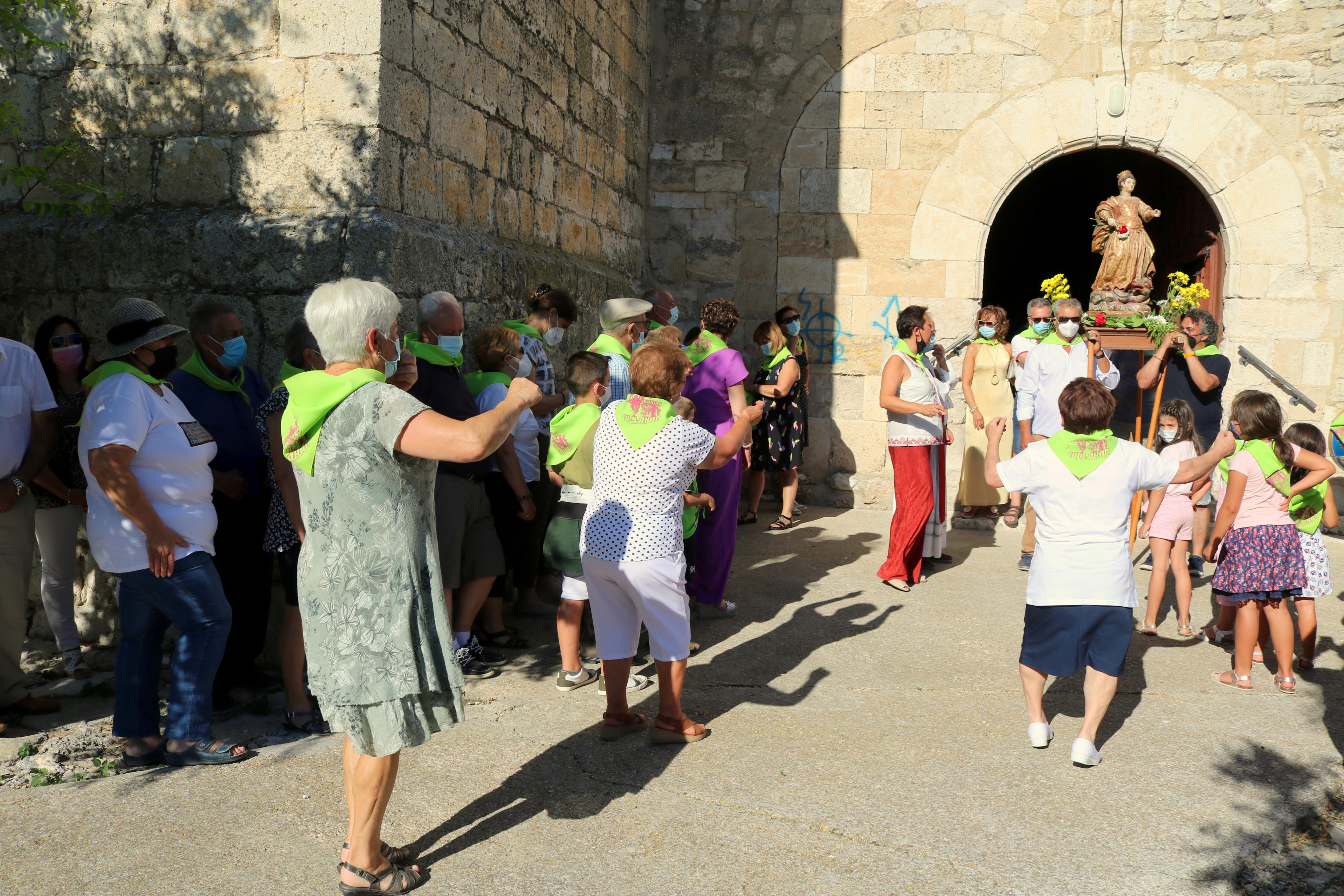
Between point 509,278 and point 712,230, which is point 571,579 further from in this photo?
point 712,230

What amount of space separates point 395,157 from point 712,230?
13.9 ft

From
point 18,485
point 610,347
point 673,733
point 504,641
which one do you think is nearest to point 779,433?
point 610,347

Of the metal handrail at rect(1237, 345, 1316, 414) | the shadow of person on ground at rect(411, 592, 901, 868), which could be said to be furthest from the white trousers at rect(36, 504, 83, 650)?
the metal handrail at rect(1237, 345, 1316, 414)

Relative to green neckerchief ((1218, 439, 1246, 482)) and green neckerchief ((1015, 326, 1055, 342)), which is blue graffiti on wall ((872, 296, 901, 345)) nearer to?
green neckerchief ((1015, 326, 1055, 342))

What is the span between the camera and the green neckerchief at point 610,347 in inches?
188

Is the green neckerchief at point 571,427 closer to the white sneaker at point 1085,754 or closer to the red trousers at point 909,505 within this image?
the white sneaker at point 1085,754

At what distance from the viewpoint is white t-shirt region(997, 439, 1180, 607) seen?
343 cm

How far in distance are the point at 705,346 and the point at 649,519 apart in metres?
2.09

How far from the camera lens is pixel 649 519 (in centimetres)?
339

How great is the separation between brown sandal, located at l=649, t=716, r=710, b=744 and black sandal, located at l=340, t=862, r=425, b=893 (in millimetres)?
1090

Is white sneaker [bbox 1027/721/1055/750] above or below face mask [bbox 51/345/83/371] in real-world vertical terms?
below

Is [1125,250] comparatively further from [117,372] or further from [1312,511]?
[117,372]

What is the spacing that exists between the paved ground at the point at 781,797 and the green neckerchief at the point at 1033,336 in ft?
9.08

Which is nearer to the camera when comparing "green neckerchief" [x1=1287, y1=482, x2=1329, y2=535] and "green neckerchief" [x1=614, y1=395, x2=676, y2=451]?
"green neckerchief" [x1=614, y1=395, x2=676, y2=451]
